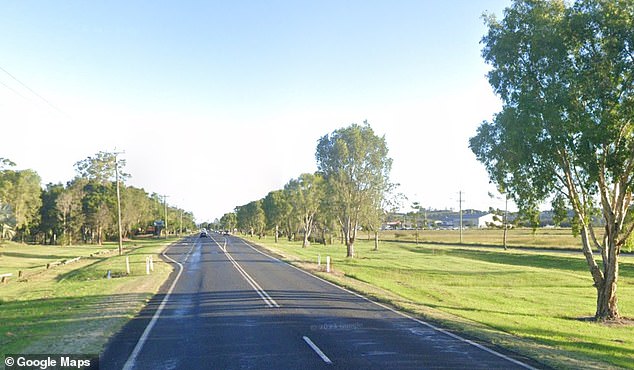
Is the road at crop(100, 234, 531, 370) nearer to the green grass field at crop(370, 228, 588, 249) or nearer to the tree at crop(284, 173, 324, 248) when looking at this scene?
the green grass field at crop(370, 228, 588, 249)

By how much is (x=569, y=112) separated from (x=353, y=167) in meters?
33.2

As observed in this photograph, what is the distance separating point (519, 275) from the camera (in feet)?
134

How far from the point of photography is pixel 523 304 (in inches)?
1029

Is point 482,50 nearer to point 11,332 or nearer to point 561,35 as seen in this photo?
point 561,35

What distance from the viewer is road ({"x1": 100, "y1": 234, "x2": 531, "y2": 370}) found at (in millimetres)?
9883

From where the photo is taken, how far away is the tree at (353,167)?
50.4 m

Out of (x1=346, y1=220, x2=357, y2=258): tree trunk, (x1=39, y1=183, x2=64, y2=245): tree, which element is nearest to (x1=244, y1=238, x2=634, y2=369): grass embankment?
(x1=346, y1=220, x2=357, y2=258): tree trunk

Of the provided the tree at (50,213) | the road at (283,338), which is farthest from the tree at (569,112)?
the tree at (50,213)

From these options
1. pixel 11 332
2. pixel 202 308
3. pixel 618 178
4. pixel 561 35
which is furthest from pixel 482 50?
pixel 11 332

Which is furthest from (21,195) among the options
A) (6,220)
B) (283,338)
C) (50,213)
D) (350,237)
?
(283,338)

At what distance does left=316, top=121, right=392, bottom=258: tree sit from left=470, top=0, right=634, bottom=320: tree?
1148 inches

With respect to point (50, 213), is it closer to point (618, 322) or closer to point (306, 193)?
point (306, 193)

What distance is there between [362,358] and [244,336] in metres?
3.44

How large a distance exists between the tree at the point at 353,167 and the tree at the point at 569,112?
29.1 meters
